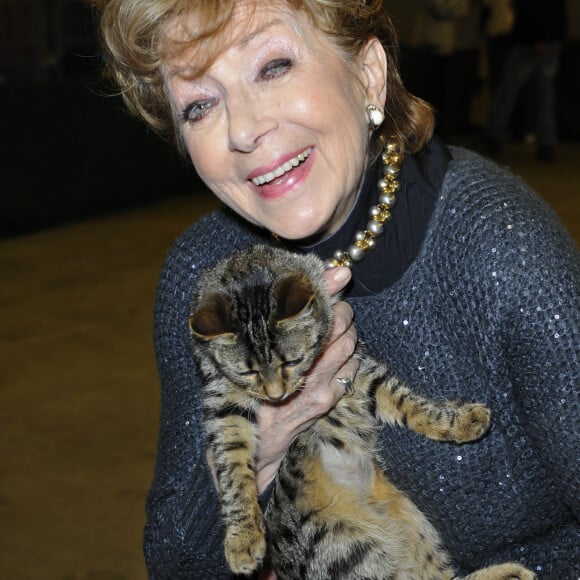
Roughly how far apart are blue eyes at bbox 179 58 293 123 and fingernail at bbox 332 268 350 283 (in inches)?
18.0

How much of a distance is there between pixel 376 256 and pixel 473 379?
0.35 m

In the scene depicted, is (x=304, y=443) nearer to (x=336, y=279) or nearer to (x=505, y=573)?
(x=336, y=279)

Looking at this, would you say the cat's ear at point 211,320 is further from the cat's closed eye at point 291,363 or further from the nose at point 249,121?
the nose at point 249,121

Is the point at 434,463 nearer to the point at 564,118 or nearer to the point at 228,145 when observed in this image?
the point at 228,145

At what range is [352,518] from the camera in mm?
2035

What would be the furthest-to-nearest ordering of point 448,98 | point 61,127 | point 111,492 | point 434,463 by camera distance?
point 448,98 → point 61,127 → point 111,492 → point 434,463

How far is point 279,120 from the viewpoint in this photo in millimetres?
1887

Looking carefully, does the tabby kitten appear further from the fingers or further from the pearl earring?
the pearl earring

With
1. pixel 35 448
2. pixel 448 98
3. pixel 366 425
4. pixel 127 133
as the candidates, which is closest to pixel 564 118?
pixel 448 98

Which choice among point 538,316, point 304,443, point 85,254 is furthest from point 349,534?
point 85,254

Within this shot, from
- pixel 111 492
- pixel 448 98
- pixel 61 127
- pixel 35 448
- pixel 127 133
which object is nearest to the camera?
pixel 111 492

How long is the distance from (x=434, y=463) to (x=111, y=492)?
2.19 metres

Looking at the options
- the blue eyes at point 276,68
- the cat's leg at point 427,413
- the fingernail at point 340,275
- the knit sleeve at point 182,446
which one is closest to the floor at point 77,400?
the knit sleeve at point 182,446

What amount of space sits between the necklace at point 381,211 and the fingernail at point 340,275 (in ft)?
0.18
